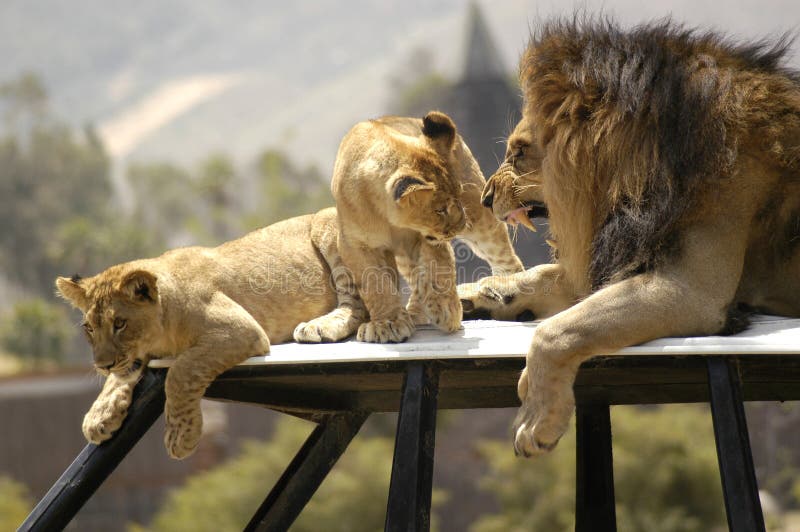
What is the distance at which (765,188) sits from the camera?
10.6 ft

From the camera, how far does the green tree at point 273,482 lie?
584 inches

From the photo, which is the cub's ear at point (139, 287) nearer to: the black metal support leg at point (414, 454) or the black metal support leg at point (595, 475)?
the black metal support leg at point (414, 454)

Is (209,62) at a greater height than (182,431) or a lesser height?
lesser

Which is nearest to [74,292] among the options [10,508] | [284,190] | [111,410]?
[111,410]

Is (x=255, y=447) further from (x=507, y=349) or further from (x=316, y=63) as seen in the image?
(x=316, y=63)

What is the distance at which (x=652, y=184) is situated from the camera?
10.6 ft

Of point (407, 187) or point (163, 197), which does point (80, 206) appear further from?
point (407, 187)

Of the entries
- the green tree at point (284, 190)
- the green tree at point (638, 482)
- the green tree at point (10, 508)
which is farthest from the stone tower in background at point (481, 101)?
the green tree at point (284, 190)

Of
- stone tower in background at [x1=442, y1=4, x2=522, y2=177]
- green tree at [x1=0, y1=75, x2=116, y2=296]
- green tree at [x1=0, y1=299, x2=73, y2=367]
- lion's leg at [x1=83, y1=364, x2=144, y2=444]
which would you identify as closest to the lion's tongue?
lion's leg at [x1=83, y1=364, x2=144, y2=444]

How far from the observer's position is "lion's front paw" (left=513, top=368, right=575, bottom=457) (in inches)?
117

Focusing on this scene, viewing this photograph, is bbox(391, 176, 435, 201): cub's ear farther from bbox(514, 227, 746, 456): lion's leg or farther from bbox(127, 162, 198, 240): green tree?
bbox(127, 162, 198, 240): green tree

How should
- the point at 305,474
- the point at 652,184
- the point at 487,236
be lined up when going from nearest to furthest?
the point at 652,184 < the point at 305,474 < the point at 487,236

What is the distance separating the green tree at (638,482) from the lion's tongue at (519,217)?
10799 millimetres

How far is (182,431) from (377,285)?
78 cm
